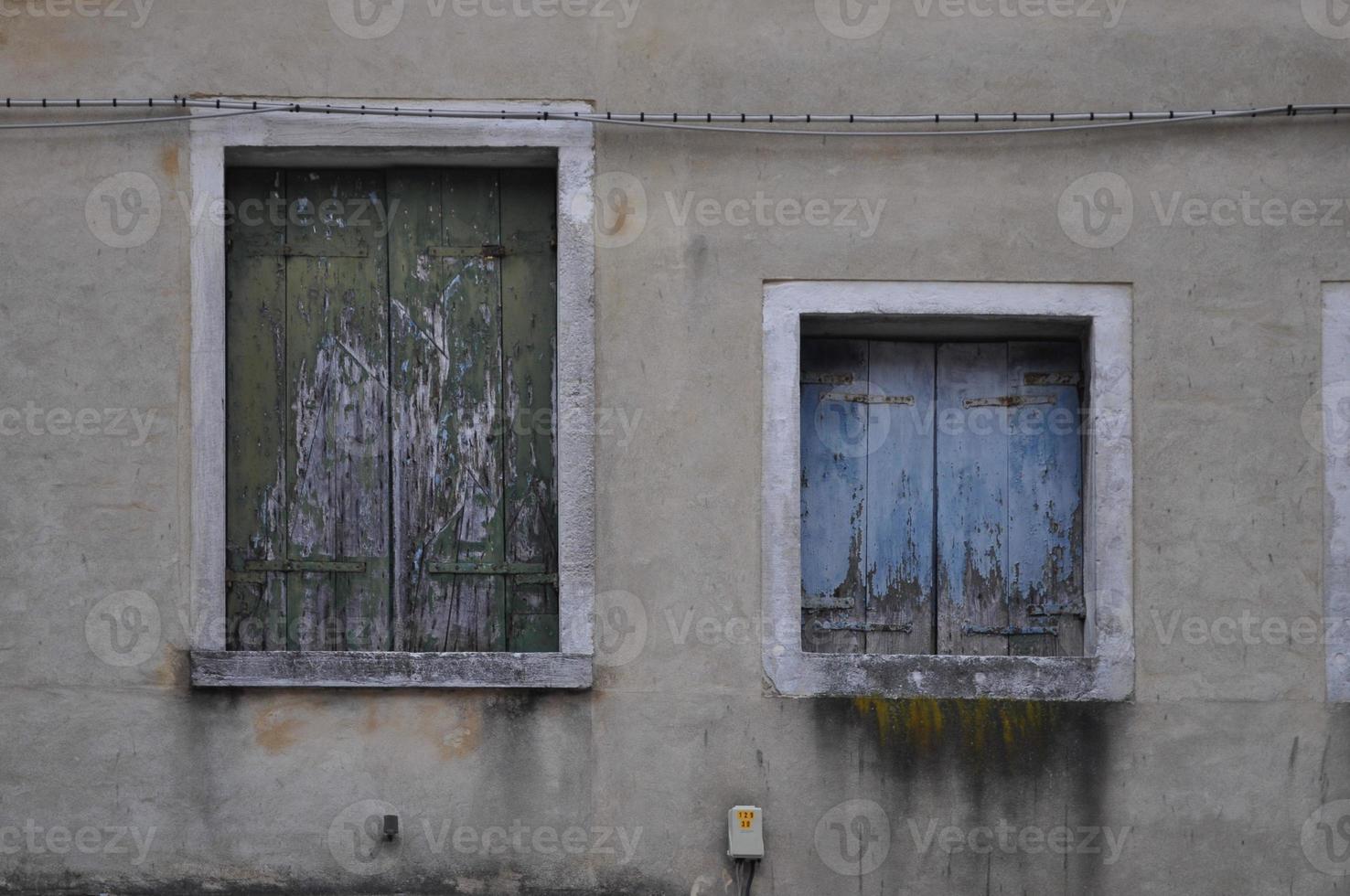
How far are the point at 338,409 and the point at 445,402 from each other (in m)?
0.41

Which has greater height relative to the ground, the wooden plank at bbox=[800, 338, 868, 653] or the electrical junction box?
the wooden plank at bbox=[800, 338, 868, 653]

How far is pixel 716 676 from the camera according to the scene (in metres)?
5.64

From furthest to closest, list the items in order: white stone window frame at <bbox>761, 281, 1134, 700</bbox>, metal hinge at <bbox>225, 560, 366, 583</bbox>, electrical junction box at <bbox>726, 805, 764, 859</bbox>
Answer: metal hinge at <bbox>225, 560, 366, 583</bbox> < white stone window frame at <bbox>761, 281, 1134, 700</bbox> < electrical junction box at <bbox>726, 805, 764, 859</bbox>

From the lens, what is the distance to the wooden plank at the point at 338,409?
588cm

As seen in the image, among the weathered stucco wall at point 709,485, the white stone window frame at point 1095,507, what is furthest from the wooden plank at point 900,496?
the weathered stucco wall at point 709,485

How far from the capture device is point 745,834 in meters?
5.53

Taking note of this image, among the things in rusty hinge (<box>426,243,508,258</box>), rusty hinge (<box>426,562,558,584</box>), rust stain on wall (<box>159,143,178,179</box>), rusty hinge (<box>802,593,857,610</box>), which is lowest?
rusty hinge (<box>802,593,857,610</box>)

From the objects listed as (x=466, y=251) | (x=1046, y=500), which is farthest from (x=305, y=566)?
(x=1046, y=500)

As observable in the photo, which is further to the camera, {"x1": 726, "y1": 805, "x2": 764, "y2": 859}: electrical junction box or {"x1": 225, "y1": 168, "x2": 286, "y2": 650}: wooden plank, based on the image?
{"x1": 225, "y1": 168, "x2": 286, "y2": 650}: wooden plank

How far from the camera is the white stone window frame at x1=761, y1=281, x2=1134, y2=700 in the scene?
5.62m

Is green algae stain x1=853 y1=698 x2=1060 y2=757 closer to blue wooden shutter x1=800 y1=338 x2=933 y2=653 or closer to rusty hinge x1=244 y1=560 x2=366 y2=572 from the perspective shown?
blue wooden shutter x1=800 y1=338 x2=933 y2=653

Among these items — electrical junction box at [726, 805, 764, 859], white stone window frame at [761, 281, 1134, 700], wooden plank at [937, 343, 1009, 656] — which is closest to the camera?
electrical junction box at [726, 805, 764, 859]

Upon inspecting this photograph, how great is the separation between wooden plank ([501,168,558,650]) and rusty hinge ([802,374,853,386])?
1019 mm

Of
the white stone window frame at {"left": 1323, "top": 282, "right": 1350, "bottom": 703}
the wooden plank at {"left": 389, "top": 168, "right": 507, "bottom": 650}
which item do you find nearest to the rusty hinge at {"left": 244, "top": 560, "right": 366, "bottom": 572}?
the wooden plank at {"left": 389, "top": 168, "right": 507, "bottom": 650}
